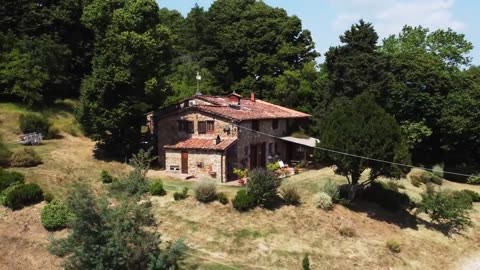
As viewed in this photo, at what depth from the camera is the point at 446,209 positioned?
116ft

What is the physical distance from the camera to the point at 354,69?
49375mm

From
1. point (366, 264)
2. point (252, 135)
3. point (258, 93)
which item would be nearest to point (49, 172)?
point (252, 135)

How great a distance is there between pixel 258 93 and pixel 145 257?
46.2 metres

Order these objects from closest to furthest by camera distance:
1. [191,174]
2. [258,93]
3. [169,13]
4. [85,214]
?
[85,214] → [191,174] → [258,93] → [169,13]

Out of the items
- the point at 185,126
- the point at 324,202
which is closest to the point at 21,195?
the point at 185,126

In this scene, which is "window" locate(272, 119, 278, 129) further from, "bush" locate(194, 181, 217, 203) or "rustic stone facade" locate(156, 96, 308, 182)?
"bush" locate(194, 181, 217, 203)

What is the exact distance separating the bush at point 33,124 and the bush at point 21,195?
53.1 feet

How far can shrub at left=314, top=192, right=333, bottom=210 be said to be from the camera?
34.6 metres

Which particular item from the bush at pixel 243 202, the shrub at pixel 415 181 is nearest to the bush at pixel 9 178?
the bush at pixel 243 202

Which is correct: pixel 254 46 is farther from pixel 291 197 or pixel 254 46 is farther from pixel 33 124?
pixel 291 197

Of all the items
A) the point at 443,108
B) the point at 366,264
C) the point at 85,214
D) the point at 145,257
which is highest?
the point at 443,108

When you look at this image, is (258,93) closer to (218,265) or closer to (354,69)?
(354,69)

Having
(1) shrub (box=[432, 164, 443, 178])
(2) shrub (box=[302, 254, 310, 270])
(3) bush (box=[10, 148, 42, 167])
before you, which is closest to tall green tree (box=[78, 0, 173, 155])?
(3) bush (box=[10, 148, 42, 167])

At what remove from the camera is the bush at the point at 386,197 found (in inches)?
1481
